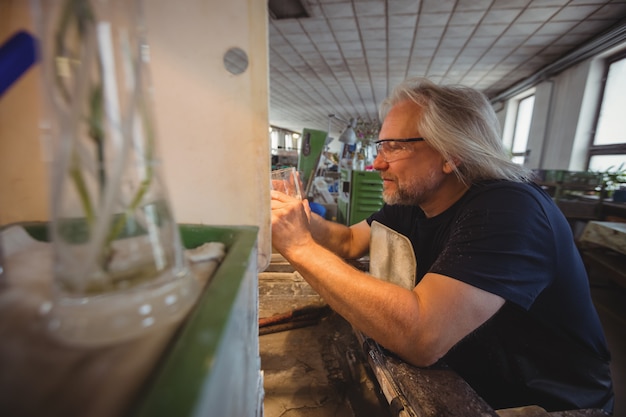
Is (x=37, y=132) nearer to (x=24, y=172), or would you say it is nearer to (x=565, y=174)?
(x=24, y=172)

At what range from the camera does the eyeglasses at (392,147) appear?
120cm

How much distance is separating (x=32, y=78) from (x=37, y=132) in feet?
0.27

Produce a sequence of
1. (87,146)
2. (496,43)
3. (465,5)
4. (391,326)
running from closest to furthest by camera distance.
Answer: (87,146) → (391,326) → (465,5) → (496,43)

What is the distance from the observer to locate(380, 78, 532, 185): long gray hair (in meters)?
1.07

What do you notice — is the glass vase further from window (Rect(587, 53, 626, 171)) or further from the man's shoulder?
window (Rect(587, 53, 626, 171))

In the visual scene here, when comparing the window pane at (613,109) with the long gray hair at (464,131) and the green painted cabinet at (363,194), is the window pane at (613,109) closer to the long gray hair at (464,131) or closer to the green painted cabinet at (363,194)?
the green painted cabinet at (363,194)

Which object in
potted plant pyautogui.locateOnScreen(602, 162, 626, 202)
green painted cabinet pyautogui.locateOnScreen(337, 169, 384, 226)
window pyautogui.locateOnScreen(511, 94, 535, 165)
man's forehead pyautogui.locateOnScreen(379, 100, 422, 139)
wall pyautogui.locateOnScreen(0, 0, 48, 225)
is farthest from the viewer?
window pyautogui.locateOnScreen(511, 94, 535, 165)

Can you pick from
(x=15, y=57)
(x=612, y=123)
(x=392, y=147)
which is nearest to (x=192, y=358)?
(x=15, y=57)

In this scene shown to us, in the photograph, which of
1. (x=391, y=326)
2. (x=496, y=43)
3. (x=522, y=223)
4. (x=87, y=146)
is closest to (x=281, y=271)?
(x=391, y=326)

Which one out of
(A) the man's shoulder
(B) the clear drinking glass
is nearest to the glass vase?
(B) the clear drinking glass

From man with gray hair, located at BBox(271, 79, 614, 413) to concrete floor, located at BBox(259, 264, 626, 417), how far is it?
7.3 inches

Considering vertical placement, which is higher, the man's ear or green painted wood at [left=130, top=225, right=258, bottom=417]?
the man's ear

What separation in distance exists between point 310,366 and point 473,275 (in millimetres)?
531

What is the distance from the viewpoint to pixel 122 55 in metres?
0.27
